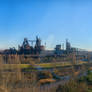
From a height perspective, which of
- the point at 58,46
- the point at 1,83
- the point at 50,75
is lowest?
the point at 50,75

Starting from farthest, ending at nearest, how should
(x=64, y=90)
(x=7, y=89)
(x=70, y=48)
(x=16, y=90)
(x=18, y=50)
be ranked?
(x=70, y=48)
(x=18, y=50)
(x=64, y=90)
(x=16, y=90)
(x=7, y=89)

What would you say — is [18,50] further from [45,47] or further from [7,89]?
[7,89]

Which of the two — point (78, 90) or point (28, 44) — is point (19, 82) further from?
point (28, 44)

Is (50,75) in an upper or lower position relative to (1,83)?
lower

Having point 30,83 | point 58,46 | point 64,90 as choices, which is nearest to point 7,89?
point 30,83

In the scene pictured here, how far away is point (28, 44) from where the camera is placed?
1928 inches

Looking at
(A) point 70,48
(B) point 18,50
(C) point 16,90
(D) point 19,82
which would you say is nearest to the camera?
(C) point 16,90

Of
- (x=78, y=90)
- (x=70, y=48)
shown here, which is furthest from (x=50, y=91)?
(x=70, y=48)

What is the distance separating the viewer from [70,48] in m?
51.3

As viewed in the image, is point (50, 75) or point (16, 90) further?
point (50, 75)

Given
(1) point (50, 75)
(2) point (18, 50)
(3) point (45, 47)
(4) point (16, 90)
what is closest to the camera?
(4) point (16, 90)

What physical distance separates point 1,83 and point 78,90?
198 inches

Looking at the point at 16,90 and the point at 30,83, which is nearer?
the point at 16,90

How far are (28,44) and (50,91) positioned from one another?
131 ft
